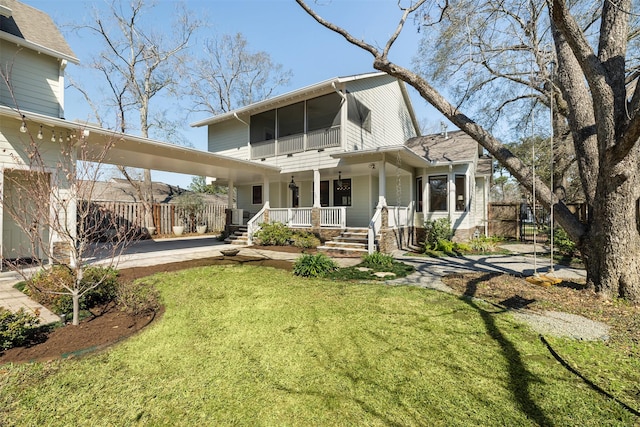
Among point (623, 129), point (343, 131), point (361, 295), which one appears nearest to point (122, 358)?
point (361, 295)

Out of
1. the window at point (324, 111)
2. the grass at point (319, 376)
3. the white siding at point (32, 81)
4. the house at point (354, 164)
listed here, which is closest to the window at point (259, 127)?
the house at point (354, 164)

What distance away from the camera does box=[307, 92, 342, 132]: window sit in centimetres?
1158

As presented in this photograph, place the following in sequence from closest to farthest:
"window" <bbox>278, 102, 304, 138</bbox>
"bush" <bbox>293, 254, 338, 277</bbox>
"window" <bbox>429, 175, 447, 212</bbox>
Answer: "bush" <bbox>293, 254, 338, 277</bbox>
"window" <bbox>429, 175, 447, 212</bbox>
"window" <bbox>278, 102, 304, 138</bbox>

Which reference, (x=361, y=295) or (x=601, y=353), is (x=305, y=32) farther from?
(x=601, y=353)

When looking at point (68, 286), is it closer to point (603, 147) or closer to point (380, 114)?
point (603, 147)

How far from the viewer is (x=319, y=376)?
270 cm

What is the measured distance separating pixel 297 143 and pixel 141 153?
5.96 meters

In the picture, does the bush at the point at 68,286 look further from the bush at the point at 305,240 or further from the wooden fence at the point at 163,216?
the wooden fence at the point at 163,216

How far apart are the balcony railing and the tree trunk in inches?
311

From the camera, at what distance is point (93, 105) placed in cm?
1906

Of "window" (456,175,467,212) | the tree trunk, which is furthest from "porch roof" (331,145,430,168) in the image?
the tree trunk

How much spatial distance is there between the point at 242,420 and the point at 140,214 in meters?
15.6

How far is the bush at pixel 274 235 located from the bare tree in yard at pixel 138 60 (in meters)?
10.4

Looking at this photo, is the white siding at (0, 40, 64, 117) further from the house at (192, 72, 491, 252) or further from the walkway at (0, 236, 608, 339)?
the house at (192, 72, 491, 252)
